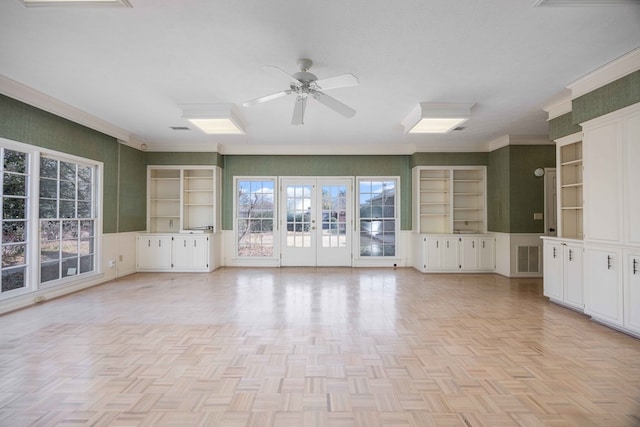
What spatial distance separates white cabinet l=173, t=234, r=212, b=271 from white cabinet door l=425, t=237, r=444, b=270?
4.88 meters

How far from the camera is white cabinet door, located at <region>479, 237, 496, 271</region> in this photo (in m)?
6.59

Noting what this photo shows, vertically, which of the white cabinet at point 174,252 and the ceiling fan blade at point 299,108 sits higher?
the ceiling fan blade at point 299,108

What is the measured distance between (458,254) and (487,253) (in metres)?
0.64

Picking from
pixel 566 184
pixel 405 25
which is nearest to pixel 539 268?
pixel 566 184

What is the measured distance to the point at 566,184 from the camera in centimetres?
442

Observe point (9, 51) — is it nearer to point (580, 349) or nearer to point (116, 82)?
point (116, 82)

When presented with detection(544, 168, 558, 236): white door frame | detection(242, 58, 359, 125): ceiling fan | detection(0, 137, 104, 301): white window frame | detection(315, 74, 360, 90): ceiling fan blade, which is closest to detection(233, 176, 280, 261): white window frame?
detection(0, 137, 104, 301): white window frame

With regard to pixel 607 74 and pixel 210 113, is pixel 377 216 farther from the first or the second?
pixel 607 74

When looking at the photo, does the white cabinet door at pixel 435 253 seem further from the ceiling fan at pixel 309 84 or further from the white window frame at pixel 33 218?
the white window frame at pixel 33 218

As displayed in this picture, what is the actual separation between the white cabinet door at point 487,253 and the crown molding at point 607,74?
3547 mm

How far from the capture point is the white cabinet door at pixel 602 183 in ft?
10.8

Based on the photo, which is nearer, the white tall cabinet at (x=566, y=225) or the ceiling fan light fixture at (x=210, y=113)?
the white tall cabinet at (x=566, y=225)

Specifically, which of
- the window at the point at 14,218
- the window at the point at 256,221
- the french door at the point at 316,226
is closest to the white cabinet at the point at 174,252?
the window at the point at 256,221

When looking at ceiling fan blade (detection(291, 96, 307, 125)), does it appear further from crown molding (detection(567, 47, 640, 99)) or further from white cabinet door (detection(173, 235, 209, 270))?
white cabinet door (detection(173, 235, 209, 270))
